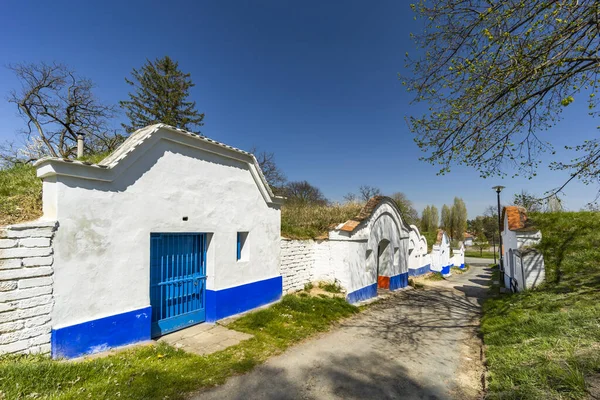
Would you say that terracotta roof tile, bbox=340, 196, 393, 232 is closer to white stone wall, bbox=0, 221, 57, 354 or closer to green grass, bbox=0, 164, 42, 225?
white stone wall, bbox=0, 221, 57, 354

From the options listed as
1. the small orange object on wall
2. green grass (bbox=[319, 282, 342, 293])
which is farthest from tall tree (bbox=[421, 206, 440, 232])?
green grass (bbox=[319, 282, 342, 293])

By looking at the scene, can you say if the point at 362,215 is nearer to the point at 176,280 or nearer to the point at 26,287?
the point at 176,280

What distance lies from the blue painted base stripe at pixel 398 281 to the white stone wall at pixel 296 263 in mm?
5250

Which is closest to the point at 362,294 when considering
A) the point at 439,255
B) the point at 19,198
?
the point at 19,198

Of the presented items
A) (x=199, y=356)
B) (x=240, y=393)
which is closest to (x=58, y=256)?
(x=199, y=356)

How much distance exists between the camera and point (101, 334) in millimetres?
4500

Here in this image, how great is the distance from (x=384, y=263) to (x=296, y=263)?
18.1 feet

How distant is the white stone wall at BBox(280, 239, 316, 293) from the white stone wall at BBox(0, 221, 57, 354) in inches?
221

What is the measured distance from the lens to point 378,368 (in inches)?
200

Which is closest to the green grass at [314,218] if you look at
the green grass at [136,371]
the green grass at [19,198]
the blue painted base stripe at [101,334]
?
the green grass at [136,371]

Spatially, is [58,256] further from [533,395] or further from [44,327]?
[533,395]

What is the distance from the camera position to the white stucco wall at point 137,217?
4.21 meters

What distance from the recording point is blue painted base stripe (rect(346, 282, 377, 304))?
975cm

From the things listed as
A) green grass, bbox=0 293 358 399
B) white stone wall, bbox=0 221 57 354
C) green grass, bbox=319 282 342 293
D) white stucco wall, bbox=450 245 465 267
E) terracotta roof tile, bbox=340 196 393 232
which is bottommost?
white stucco wall, bbox=450 245 465 267
